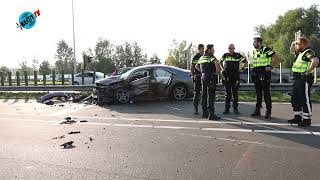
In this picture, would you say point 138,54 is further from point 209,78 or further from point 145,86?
point 209,78

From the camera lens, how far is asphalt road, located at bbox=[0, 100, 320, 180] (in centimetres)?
534

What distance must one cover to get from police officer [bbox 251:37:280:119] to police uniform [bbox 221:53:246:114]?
0.80m

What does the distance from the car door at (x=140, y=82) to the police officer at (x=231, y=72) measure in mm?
3901

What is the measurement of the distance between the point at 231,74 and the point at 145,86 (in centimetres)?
414

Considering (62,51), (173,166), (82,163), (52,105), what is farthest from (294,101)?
(62,51)

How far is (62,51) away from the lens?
83188mm

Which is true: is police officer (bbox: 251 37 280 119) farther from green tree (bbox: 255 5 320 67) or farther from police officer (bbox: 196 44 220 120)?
green tree (bbox: 255 5 320 67)

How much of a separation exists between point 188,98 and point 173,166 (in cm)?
920

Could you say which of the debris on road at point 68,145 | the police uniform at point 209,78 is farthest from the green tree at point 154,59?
the debris on road at point 68,145

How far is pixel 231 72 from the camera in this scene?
35.6ft

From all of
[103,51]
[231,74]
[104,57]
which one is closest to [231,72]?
[231,74]

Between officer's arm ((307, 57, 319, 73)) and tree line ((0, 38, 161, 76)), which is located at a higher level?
tree line ((0, 38, 161, 76))

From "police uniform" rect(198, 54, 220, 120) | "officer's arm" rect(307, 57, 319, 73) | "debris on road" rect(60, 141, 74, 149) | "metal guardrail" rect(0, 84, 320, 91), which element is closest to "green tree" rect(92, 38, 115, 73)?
"metal guardrail" rect(0, 84, 320, 91)

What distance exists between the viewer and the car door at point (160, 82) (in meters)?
14.2
